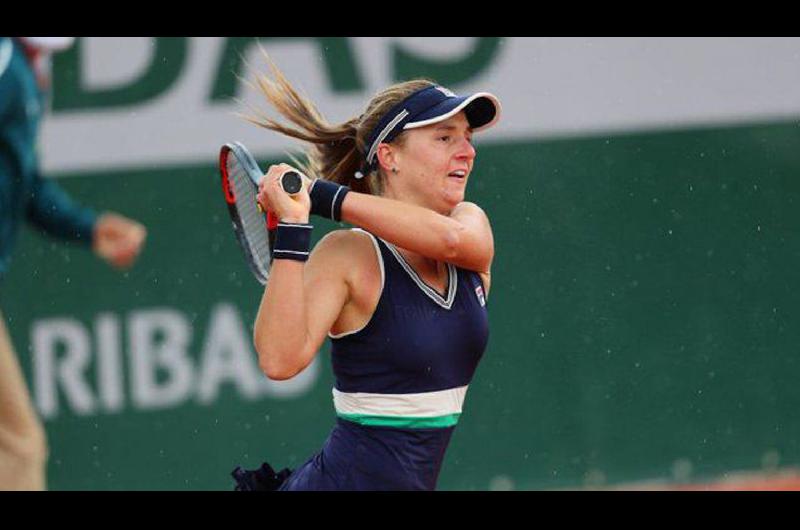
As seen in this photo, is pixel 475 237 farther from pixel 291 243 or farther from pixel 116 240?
pixel 116 240

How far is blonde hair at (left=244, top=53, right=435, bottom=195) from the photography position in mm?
4020

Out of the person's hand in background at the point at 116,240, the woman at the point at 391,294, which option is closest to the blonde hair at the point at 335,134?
the woman at the point at 391,294

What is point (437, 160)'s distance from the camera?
A: 154 inches

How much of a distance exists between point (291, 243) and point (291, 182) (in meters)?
0.17

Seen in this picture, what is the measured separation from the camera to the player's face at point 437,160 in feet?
12.8

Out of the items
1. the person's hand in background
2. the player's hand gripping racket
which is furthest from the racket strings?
the person's hand in background

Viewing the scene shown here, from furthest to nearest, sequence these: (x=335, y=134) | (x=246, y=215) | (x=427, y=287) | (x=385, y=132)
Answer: (x=246, y=215), (x=335, y=134), (x=385, y=132), (x=427, y=287)

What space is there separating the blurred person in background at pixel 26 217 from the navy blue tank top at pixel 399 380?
2862 mm

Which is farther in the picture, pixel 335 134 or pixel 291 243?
pixel 335 134

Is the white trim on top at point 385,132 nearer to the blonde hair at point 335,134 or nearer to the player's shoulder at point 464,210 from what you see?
the blonde hair at point 335,134

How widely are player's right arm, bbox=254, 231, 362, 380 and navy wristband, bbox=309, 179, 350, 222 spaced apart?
0.38 feet

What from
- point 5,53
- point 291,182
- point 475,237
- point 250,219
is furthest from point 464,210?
point 5,53

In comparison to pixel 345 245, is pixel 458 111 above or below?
above
